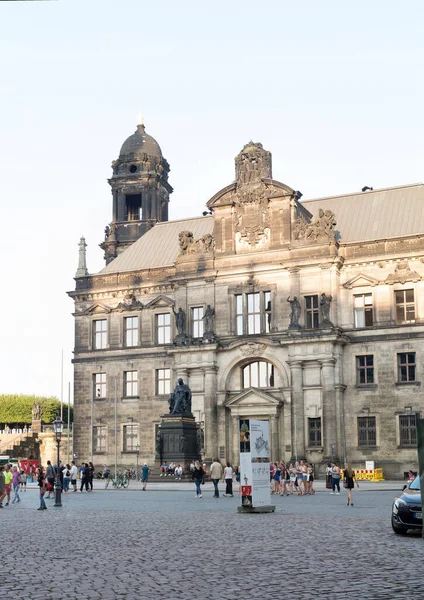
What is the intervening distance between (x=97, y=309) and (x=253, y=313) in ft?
46.3

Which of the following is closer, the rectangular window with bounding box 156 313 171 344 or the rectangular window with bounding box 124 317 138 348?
the rectangular window with bounding box 156 313 171 344

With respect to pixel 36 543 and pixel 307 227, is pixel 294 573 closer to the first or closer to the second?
pixel 36 543

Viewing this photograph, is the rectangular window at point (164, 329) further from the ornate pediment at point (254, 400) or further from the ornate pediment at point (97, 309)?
the ornate pediment at point (254, 400)

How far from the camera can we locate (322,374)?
55469 mm

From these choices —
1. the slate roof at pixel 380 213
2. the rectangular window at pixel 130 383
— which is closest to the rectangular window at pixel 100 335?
the rectangular window at pixel 130 383

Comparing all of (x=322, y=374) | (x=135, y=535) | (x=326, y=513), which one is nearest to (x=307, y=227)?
(x=322, y=374)

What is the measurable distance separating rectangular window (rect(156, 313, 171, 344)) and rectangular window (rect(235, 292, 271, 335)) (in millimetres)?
6643

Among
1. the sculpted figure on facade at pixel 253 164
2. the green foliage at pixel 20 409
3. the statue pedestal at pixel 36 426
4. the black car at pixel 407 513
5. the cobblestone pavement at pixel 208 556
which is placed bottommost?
the cobblestone pavement at pixel 208 556

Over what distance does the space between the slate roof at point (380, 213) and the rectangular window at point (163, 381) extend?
16068mm

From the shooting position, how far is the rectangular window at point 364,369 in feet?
185

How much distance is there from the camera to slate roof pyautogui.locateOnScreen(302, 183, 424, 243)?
59719mm

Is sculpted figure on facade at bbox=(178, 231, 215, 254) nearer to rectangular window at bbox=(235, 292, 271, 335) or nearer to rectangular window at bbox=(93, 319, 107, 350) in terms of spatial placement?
rectangular window at bbox=(235, 292, 271, 335)

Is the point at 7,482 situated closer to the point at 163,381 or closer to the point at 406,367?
the point at 163,381

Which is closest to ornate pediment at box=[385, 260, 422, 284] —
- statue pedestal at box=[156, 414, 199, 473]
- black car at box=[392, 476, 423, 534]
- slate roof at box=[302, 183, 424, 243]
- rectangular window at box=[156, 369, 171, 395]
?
slate roof at box=[302, 183, 424, 243]
